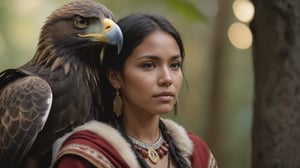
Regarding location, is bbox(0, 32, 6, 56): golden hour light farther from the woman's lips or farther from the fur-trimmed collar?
the woman's lips

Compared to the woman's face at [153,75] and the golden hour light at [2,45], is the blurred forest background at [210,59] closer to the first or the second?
the golden hour light at [2,45]

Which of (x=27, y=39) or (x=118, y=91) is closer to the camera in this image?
(x=118, y=91)

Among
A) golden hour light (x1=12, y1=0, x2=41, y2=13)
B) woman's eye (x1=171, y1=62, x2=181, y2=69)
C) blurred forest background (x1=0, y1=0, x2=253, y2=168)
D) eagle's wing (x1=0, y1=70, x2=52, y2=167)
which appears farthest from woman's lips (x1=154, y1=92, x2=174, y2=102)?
golden hour light (x1=12, y1=0, x2=41, y2=13)

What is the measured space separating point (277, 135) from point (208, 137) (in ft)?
7.92

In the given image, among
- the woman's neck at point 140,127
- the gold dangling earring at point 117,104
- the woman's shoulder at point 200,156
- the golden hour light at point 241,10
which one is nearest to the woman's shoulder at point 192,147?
the woman's shoulder at point 200,156

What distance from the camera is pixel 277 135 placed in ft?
9.41

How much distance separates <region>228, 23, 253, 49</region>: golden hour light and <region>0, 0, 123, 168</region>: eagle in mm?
2736

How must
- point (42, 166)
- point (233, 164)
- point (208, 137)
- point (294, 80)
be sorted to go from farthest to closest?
point (233, 164) → point (208, 137) → point (294, 80) → point (42, 166)

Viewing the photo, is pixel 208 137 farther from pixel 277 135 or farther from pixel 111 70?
pixel 111 70

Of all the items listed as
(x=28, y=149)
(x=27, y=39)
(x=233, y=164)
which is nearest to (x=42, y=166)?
(x=28, y=149)

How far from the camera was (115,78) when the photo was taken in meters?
2.34

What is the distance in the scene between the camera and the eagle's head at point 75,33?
2443mm

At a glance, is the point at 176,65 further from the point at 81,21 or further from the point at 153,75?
the point at 81,21

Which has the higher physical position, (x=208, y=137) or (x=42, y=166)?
(x=42, y=166)
